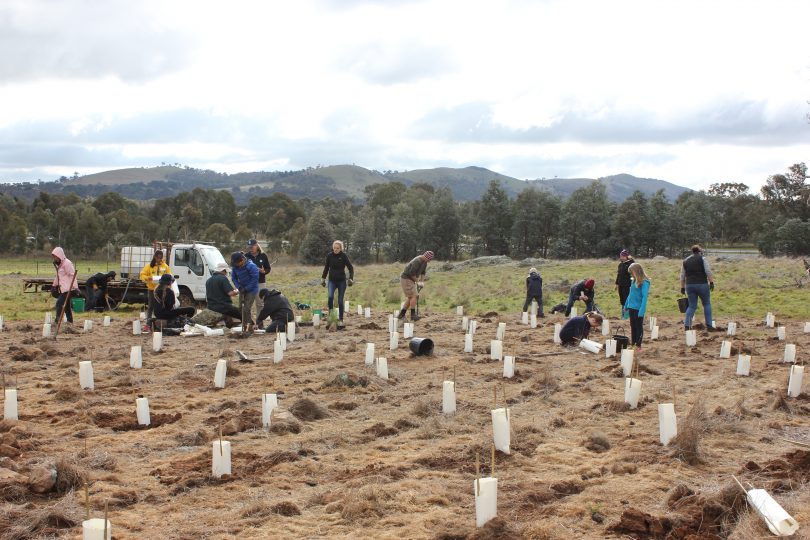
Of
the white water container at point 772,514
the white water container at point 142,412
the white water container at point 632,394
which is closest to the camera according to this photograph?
the white water container at point 772,514

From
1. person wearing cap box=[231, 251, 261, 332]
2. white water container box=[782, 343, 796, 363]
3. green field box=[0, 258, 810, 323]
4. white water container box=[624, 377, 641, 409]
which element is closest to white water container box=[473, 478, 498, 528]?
white water container box=[624, 377, 641, 409]

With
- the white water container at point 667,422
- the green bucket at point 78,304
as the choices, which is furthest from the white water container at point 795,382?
the green bucket at point 78,304

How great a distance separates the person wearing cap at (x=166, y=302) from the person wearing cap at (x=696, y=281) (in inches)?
382

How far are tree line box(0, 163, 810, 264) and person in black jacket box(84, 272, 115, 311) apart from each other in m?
37.6

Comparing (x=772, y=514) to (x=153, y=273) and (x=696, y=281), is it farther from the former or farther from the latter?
(x=153, y=273)

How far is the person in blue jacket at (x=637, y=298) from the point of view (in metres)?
11.2

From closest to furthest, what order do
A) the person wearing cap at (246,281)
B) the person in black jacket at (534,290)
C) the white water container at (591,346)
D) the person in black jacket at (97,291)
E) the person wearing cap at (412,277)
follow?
the white water container at (591,346)
the person wearing cap at (246,281)
the person wearing cap at (412,277)
the person in black jacket at (534,290)
the person in black jacket at (97,291)

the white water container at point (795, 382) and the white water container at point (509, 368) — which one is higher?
the white water container at point (795, 382)

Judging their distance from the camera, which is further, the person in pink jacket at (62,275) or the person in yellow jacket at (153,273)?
the person in yellow jacket at (153,273)

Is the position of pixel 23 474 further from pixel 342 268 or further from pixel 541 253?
pixel 541 253

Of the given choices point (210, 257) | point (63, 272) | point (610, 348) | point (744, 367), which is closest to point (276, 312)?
point (63, 272)

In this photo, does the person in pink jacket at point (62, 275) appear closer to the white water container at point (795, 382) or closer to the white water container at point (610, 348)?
the white water container at point (610, 348)

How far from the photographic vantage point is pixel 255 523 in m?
4.99

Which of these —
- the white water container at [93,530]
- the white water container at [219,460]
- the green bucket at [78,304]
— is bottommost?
the green bucket at [78,304]
